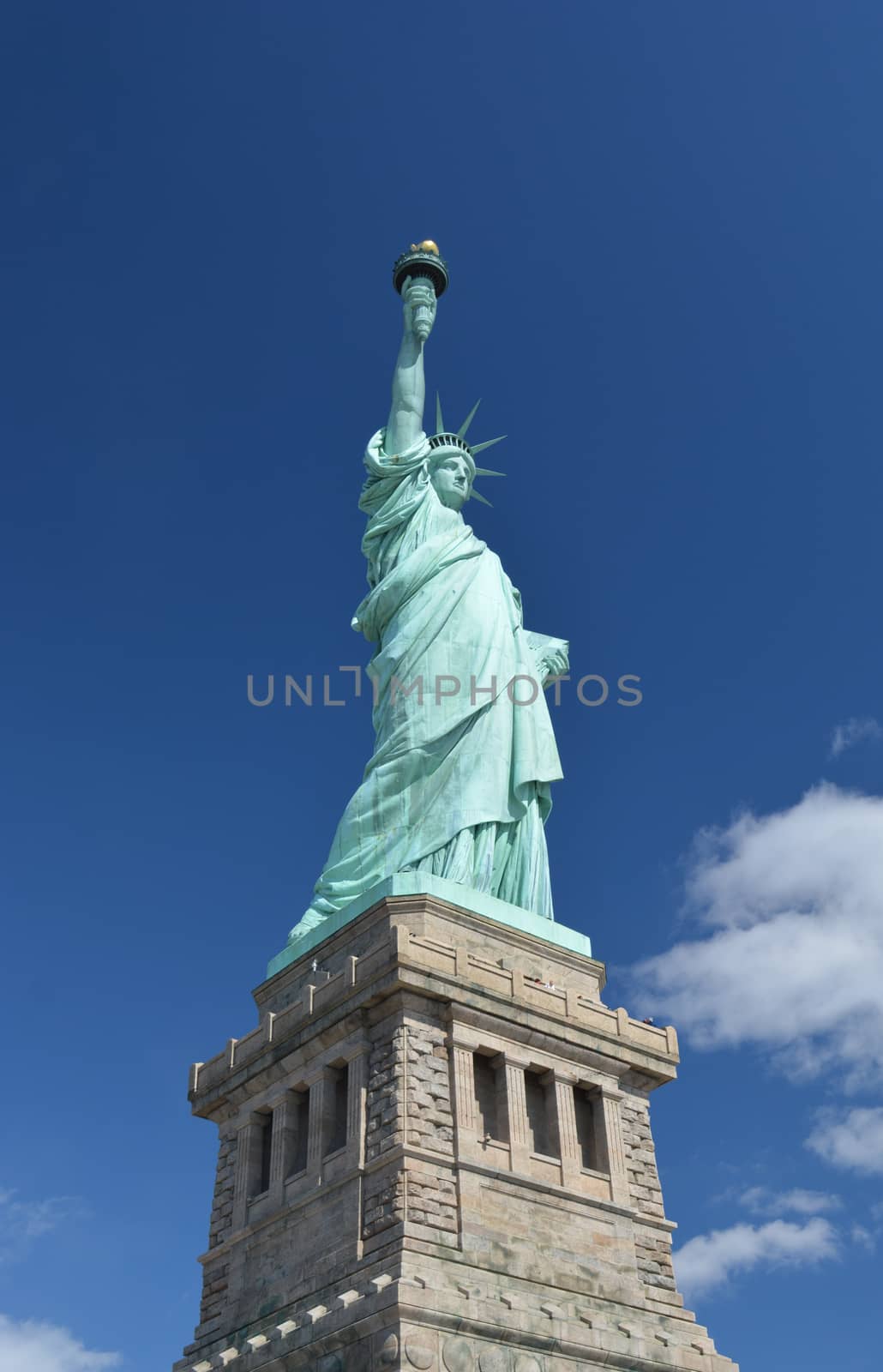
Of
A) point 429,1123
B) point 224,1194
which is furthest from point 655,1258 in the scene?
point 224,1194

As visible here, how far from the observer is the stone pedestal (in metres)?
21.1

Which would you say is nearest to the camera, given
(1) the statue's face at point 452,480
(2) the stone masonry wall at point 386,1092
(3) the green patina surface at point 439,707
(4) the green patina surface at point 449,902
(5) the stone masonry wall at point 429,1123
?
(5) the stone masonry wall at point 429,1123

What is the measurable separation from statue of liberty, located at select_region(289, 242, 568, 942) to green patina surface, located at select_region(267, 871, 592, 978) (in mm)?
566

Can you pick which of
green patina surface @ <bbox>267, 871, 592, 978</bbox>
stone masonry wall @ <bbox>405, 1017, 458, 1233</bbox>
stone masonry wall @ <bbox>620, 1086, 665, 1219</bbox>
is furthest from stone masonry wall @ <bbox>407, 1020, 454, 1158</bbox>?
stone masonry wall @ <bbox>620, 1086, 665, 1219</bbox>

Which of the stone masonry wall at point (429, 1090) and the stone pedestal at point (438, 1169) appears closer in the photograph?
the stone pedestal at point (438, 1169)

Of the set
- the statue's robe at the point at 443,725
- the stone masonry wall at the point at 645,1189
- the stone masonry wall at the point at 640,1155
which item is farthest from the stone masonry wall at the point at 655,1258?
the statue's robe at the point at 443,725

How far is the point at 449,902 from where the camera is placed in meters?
26.0

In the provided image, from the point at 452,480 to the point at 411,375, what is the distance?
113 inches

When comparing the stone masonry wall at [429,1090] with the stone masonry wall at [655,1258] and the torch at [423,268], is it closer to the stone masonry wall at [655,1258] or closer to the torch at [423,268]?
the stone masonry wall at [655,1258]

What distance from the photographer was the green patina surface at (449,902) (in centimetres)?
2612

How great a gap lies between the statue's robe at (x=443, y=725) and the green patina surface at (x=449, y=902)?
55 cm

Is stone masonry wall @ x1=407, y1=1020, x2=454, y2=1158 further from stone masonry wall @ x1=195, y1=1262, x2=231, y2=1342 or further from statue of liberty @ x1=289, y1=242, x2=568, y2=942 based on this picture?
stone masonry wall @ x1=195, y1=1262, x2=231, y2=1342

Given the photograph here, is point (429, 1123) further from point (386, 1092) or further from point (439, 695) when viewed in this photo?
point (439, 695)

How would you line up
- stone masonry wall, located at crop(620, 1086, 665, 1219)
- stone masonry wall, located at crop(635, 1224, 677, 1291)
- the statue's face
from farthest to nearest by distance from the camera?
the statue's face
stone masonry wall, located at crop(620, 1086, 665, 1219)
stone masonry wall, located at crop(635, 1224, 677, 1291)
